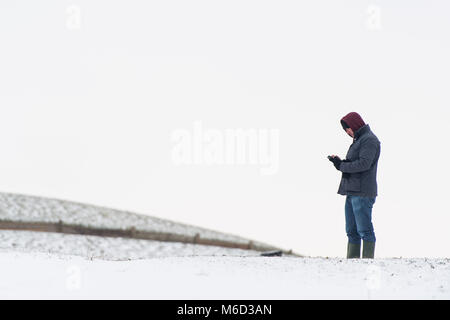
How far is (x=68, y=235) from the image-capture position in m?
17.5

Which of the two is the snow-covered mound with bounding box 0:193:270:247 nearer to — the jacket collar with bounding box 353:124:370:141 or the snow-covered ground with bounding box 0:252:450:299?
the snow-covered ground with bounding box 0:252:450:299

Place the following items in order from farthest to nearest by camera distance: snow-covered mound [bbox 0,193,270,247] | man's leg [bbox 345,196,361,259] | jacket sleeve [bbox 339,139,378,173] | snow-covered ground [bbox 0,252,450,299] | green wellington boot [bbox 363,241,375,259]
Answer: snow-covered mound [bbox 0,193,270,247], man's leg [bbox 345,196,361,259], green wellington boot [bbox 363,241,375,259], jacket sleeve [bbox 339,139,378,173], snow-covered ground [bbox 0,252,450,299]

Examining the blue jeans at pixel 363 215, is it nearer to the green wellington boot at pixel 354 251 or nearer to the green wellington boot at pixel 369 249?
the green wellington boot at pixel 369 249

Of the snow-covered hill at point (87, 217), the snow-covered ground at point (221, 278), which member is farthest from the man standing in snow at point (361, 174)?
the snow-covered hill at point (87, 217)

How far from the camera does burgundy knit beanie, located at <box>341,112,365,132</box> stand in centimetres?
877

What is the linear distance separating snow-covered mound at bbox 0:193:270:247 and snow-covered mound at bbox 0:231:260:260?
Result: 0.97 meters

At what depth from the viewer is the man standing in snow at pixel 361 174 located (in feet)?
→ 28.0

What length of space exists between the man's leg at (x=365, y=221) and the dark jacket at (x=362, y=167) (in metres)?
0.11

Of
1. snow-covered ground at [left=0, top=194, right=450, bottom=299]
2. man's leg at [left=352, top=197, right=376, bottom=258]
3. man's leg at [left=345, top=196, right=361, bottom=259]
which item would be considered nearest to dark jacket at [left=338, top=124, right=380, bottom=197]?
man's leg at [left=352, top=197, right=376, bottom=258]

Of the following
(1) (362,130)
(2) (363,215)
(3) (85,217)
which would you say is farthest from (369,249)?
(3) (85,217)

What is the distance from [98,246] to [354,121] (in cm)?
1024
